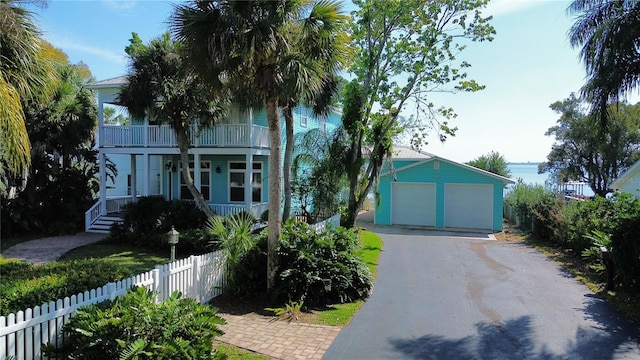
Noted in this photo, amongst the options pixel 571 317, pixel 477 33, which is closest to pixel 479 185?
pixel 477 33

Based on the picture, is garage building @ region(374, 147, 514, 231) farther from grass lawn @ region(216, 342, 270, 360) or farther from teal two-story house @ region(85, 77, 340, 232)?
grass lawn @ region(216, 342, 270, 360)

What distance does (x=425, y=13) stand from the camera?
1628cm

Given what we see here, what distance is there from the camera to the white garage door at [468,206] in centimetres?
2225

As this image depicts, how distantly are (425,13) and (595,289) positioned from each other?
11.4m

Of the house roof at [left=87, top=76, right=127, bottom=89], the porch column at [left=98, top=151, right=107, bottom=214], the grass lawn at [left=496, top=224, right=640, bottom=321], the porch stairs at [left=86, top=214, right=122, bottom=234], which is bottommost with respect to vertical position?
the grass lawn at [left=496, top=224, right=640, bottom=321]

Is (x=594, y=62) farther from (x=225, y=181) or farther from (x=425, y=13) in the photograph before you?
(x=225, y=181)

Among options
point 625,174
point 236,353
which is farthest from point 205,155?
point 625,174

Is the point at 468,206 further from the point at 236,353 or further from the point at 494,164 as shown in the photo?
the point at 236,353

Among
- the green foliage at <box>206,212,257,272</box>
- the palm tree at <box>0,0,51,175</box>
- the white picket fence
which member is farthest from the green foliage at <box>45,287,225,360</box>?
the green foliage at <box>206,212,257,272</box>

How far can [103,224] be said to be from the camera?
18328 millimetres

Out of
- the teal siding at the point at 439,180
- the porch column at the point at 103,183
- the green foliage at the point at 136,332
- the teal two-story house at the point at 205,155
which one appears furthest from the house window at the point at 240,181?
the green foliage at the point at 136,332

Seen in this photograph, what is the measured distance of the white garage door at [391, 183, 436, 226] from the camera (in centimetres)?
2312

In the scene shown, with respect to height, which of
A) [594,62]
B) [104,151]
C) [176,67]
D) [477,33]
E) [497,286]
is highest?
[477,33]

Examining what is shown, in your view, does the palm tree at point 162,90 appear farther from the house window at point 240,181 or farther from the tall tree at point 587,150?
the tall tree at point 587,150
